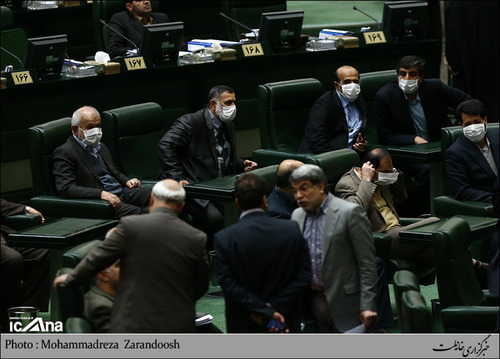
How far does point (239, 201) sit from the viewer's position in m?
4.52

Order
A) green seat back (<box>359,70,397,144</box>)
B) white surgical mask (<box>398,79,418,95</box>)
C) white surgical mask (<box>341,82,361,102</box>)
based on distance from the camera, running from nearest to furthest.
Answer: white surgical mask (<box>341,82,361,102</box>)
white surgical mask (<box>398,79,418,95</box>)
green seat back (<box>359,70,397,144</box>)

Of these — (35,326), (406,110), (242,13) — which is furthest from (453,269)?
(242,13)

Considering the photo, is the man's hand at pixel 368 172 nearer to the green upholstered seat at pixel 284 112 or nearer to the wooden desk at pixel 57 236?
the green upholstered seat at pixel 284 112

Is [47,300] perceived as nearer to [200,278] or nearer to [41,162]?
[41,162]

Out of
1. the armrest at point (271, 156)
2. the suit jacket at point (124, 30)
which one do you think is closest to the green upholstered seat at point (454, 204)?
the armrest at point (271, 156)

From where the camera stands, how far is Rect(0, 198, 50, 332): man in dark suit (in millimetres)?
5539

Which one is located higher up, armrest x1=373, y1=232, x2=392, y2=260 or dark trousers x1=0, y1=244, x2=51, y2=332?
armrest x1=373, y1=232, x2=392, y2=260

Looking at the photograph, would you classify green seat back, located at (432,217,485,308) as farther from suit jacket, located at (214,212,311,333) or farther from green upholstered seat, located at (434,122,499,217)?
green upholstered seat, located at (434,122,499,217)

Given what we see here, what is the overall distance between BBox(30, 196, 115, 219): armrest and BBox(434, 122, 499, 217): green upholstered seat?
1740 millimetres

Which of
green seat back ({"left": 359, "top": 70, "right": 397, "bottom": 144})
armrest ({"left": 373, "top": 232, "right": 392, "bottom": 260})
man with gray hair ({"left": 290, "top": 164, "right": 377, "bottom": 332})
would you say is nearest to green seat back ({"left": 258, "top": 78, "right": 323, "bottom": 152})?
green seat back ({"left": 359, "top": 70, "right": 397, "bottom": 144})

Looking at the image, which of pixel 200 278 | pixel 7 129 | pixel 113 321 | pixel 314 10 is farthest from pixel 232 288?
pixel 314 10

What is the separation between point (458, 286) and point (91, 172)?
7.46ft

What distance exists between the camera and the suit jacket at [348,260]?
4598mm

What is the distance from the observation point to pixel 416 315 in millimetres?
4227
